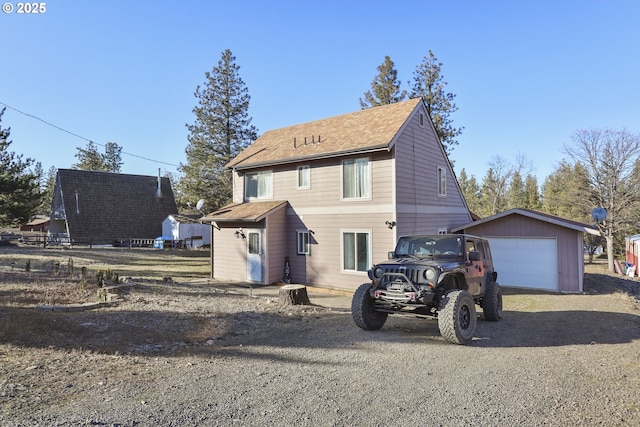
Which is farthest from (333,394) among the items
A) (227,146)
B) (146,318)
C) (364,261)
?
(227,146)

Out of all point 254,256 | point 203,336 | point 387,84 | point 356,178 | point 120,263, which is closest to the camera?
point 203,336

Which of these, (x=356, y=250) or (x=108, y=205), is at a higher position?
(x=108, y=205)

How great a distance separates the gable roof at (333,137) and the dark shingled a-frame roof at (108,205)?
20.9 metres

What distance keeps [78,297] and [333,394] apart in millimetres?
8990

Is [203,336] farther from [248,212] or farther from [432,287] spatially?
[248,212]

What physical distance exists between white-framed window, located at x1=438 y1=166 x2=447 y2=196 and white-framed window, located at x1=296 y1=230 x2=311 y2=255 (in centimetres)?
619

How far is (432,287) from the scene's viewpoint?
285 inches

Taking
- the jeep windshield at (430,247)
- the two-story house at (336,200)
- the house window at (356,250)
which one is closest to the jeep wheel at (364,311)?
the jeep windshield at (430,247)

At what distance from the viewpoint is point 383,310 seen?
7.90 m

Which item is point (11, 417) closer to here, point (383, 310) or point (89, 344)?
point (89, 344)

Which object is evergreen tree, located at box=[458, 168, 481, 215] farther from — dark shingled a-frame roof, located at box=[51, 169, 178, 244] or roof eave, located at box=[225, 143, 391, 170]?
roof eave, located at box=[225, 143, 391, 170]

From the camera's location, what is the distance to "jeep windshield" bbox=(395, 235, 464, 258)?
8.43 m

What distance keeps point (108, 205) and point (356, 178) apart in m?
28.6

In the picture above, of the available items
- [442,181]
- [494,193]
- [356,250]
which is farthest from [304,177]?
[494,193]
